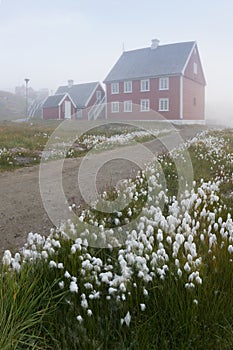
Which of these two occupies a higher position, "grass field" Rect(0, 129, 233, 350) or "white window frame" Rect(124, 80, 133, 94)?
"white window frame" Rect(124, 80, 133, 94)

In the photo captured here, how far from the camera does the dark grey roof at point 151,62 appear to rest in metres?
51.4

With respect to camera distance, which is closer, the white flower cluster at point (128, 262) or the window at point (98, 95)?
the white flower cluster at point (128, 262)

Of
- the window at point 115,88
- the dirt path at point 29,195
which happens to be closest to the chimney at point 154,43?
the window at point 115,88

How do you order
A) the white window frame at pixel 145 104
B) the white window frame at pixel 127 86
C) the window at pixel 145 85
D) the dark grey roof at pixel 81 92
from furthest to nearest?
the dark grey roof at pixel 81 92
the white window frame at pixel 127 86
the white window frame at pixel 145 104
the window at pixel 145 85

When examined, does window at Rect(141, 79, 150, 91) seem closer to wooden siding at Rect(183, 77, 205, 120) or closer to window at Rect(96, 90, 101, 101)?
wooden siding at Rect(183, 77, 205, 120)

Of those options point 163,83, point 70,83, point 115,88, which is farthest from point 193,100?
point 70,83

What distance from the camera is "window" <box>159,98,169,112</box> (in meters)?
51.0

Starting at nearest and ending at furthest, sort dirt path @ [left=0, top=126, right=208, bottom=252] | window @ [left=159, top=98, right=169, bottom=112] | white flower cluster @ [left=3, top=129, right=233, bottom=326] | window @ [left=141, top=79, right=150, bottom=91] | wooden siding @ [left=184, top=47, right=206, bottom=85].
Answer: white flower cluster @ [left=3, top=129, right=233, bottom=326] → dirt path @ [left=0, top=126, right=208, bottom=252] → window @ [left=159, top=98, right=169, bottom=112] → wooden siding @ [left=184, top=47, right=206, bottom=85] → window @ [left=141, top=79, right=150, bottom=91]

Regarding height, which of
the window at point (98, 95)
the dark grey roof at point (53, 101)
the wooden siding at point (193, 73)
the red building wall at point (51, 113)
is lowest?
the red building wall at point (51, 113)

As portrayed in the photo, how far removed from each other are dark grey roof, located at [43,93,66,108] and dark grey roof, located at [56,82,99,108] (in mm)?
2742

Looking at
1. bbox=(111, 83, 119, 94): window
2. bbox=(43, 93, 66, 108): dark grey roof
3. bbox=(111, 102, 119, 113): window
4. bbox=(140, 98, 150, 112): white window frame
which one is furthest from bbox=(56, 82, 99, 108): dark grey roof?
bbox=(140, 98, 150, 112): white window frame

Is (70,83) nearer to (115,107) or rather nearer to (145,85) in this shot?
(115,107)

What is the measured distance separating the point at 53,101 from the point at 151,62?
1895 centimetres

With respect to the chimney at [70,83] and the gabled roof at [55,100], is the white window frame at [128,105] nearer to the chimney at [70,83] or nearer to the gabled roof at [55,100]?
the gabled roof at [55,100]
